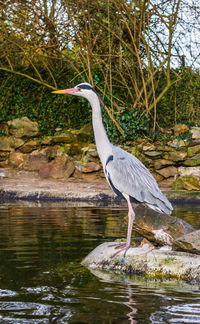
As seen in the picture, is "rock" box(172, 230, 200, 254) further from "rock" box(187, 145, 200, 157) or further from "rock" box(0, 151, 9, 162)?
"rock" box(0, 151, 9, 162)

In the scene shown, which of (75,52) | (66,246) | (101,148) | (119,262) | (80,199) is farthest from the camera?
(75,52)

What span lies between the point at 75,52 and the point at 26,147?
3.56 m

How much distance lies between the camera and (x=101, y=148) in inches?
257

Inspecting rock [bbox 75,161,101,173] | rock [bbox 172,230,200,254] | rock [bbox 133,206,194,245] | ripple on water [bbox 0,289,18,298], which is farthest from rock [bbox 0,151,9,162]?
ripple on water [bbox 0,289,18,298]

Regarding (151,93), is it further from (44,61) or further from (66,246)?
(66,246)

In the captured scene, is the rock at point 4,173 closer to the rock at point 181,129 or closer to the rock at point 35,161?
the rock at point 35,161

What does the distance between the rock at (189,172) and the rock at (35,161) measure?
444 centimetres

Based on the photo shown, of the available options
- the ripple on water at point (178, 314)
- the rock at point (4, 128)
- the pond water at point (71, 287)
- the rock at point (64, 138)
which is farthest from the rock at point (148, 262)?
the rock at point (4, 128)

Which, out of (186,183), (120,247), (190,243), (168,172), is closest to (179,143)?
(168,172)

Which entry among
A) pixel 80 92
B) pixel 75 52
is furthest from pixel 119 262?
pixel 75 52

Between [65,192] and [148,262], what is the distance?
7.87 meters

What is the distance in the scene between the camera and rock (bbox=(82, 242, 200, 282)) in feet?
18.4

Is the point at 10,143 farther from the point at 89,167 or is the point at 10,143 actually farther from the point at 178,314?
the point at 178,314

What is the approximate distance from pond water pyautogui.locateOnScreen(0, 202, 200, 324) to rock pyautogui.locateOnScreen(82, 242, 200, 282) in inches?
7.3
